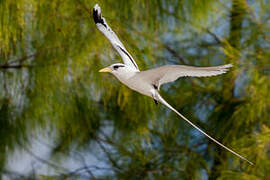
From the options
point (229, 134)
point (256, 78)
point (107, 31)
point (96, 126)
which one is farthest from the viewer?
point (96, 126)

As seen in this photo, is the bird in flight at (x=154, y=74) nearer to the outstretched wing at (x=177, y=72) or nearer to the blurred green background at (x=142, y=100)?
the outstretched wing at (x=177, y=72)

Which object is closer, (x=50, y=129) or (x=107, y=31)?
(x=107, y=31)

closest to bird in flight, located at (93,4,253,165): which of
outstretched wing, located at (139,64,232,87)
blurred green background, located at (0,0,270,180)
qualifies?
outstretched wing, located at (139,64,232,87)

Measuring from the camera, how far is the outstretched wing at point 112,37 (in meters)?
0.14

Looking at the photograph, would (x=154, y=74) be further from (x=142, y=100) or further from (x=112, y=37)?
(x=142, y=100)

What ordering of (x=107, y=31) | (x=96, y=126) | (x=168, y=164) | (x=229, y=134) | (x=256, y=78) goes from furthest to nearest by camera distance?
1. (x=96, y=126)
2. (x=168, y=164)
3. (x=229, y=134)
4. (x=256, y=78)
5. (x=107, y=31)

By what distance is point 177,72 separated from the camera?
0.42 feet

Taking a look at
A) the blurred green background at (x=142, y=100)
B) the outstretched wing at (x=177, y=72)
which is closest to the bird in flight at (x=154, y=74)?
the outstretched wing at (x=177, y=72)

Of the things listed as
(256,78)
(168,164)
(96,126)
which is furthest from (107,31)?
(96,126)

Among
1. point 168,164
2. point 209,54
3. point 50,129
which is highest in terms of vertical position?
point 209,54

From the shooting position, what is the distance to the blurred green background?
2.32ft

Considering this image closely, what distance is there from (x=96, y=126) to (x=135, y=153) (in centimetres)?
15

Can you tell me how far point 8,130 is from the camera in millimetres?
987

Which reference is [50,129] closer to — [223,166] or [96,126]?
[96,126]
